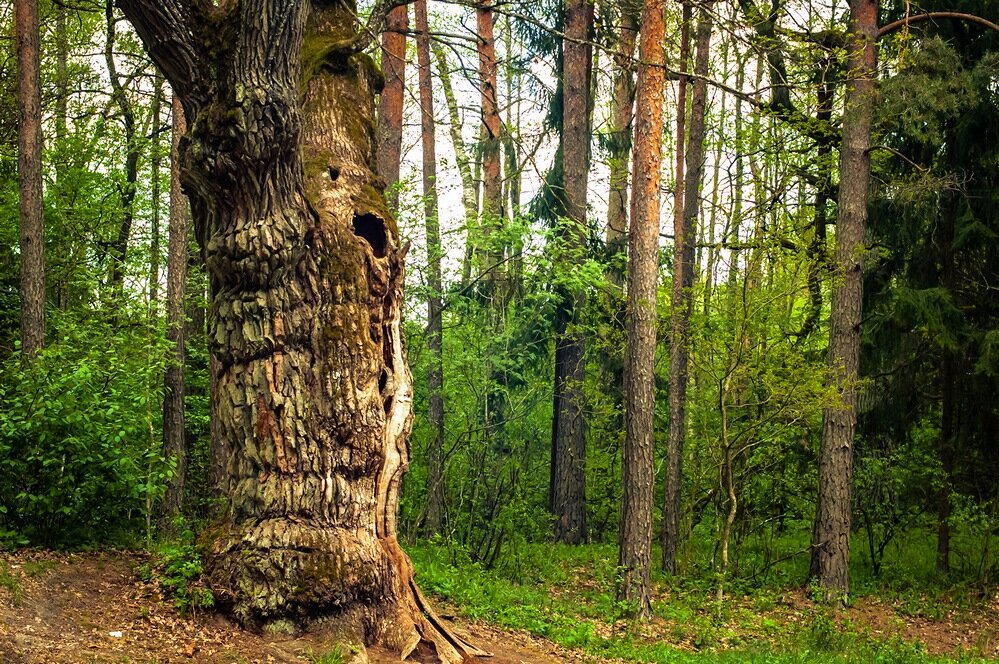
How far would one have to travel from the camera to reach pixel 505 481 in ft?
47.4

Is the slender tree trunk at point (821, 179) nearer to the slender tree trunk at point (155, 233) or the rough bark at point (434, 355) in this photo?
the rough bark at point (434, 355)

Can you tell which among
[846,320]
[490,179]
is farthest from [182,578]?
[490,179]

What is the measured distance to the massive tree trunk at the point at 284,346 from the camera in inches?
215

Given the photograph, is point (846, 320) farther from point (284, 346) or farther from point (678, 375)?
point (284, 346)

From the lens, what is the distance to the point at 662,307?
15125 mm

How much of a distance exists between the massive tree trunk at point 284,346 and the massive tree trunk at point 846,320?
8.53 m

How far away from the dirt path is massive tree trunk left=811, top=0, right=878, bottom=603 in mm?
9081

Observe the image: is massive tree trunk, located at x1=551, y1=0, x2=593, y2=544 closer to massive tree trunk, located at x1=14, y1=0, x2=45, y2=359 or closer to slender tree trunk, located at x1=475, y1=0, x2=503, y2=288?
slender tree trunk, located at x1=475, y1=0, x2=503, y2=288

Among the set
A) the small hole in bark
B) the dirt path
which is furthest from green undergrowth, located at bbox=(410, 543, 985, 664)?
the small hole in bark

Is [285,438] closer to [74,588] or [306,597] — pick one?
[306,597]

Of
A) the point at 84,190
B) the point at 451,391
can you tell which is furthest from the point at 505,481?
the point at 84,190

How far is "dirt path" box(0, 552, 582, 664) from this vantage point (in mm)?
5055

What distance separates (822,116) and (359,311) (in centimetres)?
1318

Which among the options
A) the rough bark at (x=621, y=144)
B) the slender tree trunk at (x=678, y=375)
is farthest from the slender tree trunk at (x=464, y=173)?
the slender tree trunk at (x=678, y=375)
